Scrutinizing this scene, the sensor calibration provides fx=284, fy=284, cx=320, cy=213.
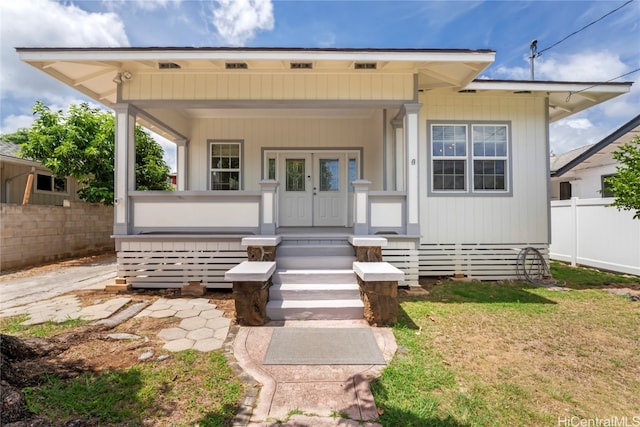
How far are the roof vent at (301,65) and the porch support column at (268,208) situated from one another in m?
1.96

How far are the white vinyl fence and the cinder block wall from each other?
13.5 meters

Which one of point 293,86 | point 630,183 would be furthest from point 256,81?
point 630,183

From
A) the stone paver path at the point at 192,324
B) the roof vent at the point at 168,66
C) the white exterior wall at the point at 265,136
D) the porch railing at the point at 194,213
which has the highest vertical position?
the roof vent at the point at 168,66

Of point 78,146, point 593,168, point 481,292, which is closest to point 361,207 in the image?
point 481,292

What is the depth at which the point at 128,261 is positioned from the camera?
4836 mm

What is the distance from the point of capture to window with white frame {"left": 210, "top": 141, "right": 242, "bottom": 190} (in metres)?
7.25

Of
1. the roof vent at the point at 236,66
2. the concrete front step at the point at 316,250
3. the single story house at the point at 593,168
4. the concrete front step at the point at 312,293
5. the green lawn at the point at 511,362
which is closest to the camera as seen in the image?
the green lawn at the point at 511,362

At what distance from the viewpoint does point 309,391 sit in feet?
6.90

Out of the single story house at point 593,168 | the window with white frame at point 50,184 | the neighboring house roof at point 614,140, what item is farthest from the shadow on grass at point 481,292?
the window with white frame at point 50,184

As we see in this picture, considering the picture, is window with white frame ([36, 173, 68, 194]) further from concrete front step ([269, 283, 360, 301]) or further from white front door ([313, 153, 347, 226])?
concrete front step ([269, 283, 360, 301])

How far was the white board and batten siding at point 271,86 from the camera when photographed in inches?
193

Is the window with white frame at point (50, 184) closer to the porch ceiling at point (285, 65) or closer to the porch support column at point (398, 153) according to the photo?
the porch ceiling at point (285, 65)

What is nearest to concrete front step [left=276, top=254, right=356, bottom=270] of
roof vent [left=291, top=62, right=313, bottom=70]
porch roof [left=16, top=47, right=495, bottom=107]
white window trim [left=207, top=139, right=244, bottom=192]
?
porch roof [left=16, top=47, right=495, bottom=107]

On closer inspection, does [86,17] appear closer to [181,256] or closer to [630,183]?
[181,256]
